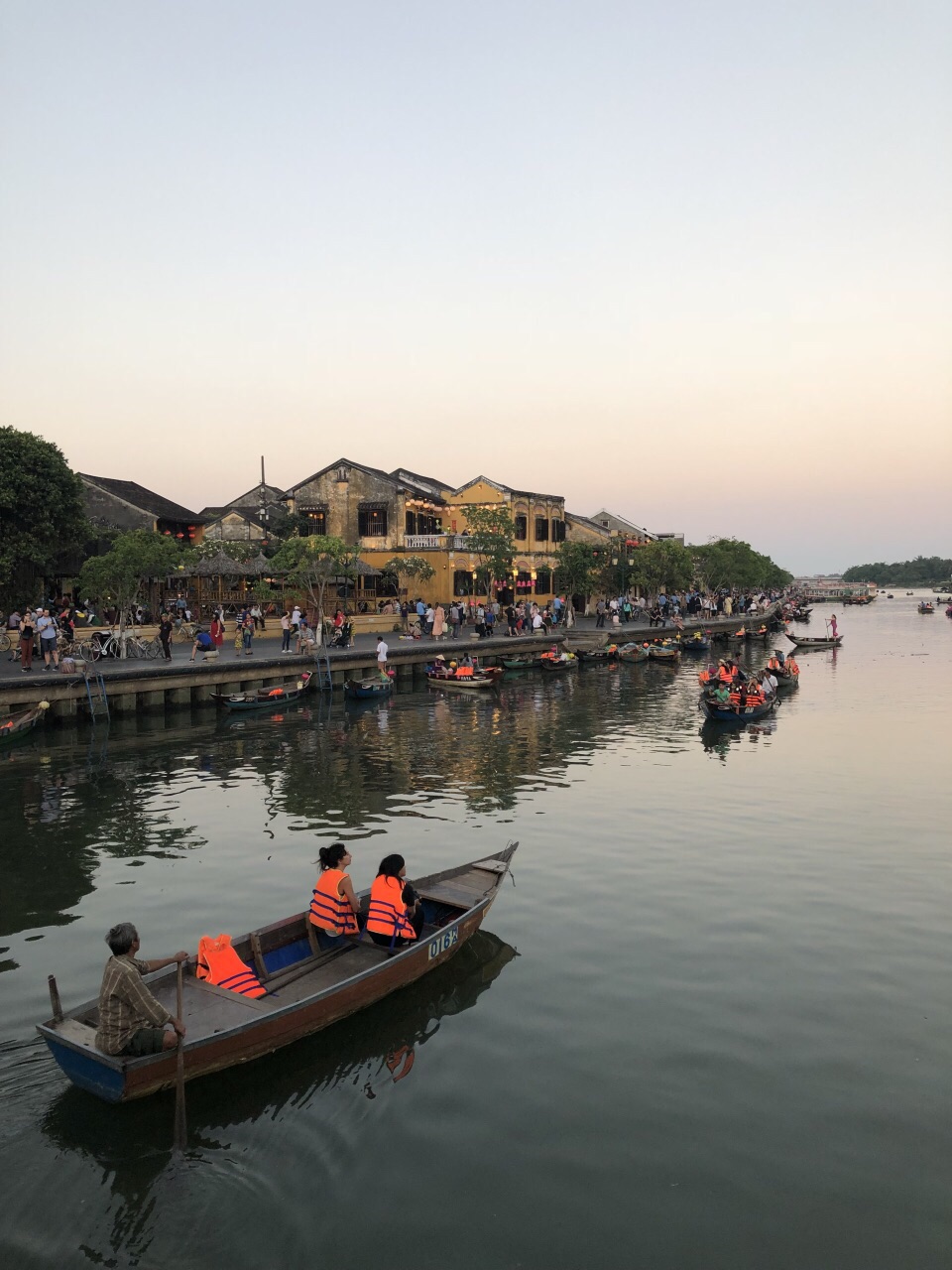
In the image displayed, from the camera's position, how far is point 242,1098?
9.05m

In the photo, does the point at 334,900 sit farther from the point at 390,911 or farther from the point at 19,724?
the point at 19,724

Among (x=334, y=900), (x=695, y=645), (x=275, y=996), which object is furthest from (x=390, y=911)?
(x=695, y=645)

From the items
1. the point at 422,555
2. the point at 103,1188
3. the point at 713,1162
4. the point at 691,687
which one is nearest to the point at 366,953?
the point at 103,1188

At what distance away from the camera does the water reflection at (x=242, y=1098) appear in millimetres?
7941

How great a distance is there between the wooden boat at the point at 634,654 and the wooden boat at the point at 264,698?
23.9 m

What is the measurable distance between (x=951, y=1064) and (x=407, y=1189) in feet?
19.7

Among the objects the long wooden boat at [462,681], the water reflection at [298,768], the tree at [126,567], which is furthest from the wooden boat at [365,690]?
the tree at [126,567]

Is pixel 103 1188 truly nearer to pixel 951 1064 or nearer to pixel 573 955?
pixel 573 955

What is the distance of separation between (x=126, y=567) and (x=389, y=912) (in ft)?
93.0

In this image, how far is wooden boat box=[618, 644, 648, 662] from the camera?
54.4 meters

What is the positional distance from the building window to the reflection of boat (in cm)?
5110

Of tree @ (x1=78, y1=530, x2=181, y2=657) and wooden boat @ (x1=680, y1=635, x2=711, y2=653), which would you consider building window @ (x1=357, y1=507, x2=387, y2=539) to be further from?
tree @ (x1=78, y1=530, x2=181, y2=657)

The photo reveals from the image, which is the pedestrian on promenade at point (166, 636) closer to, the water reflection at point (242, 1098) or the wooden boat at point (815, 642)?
the water reflection at point (242, 1098)

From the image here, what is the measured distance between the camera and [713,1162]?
805 centimetres
